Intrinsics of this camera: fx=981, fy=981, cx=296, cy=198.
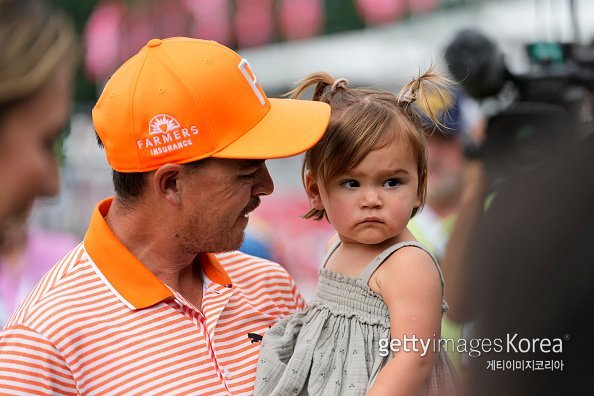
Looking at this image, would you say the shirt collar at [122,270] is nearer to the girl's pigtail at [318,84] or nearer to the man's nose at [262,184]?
the man's nose at [262,184]

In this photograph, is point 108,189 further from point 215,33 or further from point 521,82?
point 521,82

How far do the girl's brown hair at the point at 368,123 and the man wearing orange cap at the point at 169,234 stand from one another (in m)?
0.05

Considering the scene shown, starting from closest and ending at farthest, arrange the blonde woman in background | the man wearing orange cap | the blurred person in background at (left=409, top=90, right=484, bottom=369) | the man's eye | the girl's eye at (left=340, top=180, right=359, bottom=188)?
the blonde woman in background < the man wearing orange cap < the girl's eye at (left=340, top=180, right=359, bottom=188) < the man's eye < the blurred person in background at (left=409, top=90, right=484, bottom=369)

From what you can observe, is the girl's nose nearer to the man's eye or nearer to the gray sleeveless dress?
the gray sleeveless dress

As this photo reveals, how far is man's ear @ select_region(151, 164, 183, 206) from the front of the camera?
199cm

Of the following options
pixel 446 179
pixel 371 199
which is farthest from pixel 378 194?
pixel 446 179

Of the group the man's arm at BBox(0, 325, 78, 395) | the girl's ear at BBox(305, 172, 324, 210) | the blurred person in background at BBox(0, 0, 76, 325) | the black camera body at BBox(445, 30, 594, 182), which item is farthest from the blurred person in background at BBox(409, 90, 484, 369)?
the blurred person in background at BBox(0, 0, 76, 325)

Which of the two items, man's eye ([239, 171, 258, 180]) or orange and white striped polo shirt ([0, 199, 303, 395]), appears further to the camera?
man's eye ([239, 171, 258, 180])

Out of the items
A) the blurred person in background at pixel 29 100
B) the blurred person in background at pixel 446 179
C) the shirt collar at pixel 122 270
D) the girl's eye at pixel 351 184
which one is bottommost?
the blurred person in background at pixel 446 179

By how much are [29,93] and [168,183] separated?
113cm

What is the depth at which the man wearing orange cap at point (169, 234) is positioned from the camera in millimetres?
1848

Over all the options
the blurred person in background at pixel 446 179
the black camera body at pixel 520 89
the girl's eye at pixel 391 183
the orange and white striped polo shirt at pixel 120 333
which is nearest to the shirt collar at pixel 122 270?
the orange and white striped polo shirt at pixel 120 333

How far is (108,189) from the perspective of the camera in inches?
249

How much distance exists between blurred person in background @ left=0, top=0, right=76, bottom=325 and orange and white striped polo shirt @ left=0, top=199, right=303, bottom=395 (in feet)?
2.67
